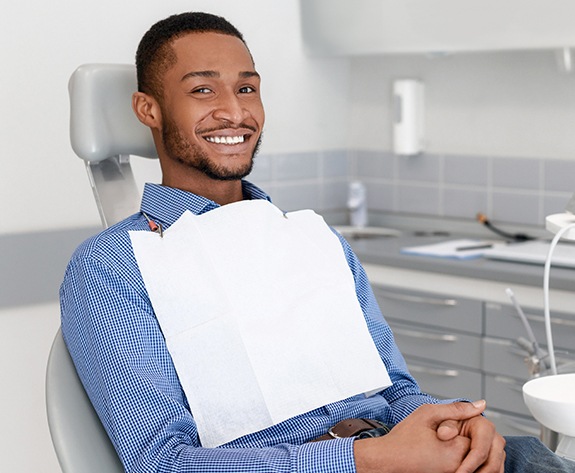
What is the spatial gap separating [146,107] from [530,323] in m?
1.53

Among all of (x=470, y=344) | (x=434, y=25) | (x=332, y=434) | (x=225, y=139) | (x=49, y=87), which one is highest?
(x=434, y=25)

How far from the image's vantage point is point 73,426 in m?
1.65

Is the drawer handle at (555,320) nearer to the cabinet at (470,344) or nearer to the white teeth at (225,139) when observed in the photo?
the cabinet at (470,344)

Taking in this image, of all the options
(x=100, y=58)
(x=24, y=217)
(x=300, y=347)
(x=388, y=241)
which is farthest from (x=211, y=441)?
(x=388, y=241)

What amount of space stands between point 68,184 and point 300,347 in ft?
5.07

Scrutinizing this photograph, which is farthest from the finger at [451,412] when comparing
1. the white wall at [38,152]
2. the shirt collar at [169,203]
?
the white wall at [38,152]

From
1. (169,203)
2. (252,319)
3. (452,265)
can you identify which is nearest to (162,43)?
(169,203)

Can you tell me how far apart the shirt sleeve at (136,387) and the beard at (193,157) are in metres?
0.33

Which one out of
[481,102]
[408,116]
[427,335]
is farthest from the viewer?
[408,116]

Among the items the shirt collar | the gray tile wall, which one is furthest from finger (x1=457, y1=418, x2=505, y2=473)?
the gray tile wall

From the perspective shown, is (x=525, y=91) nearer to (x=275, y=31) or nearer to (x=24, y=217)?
(x=275, y=31)

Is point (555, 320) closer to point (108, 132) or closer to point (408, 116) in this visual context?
point (408, 116)

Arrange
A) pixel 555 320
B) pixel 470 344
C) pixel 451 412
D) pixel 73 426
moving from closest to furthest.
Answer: pixel 451 412
pixel 73 426
pixel 555 320
pixel 470 344

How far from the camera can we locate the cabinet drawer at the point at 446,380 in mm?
3188
